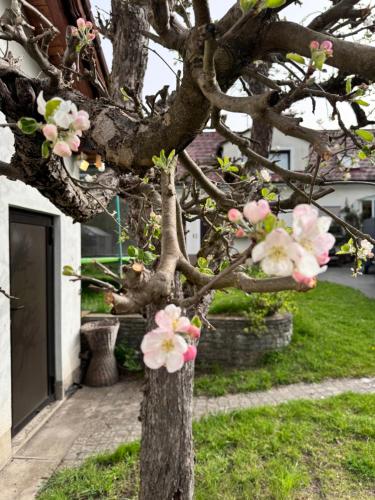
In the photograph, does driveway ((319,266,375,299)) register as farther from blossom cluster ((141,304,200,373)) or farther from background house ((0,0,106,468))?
blossom cluster ((141,304,200,373))

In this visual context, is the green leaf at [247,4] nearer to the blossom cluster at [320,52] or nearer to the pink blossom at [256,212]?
the blossom cluster at [320,52]

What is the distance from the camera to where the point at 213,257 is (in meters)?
2.47

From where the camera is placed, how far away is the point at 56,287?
4844 mm

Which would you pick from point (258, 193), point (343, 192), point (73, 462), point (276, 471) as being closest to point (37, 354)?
point (73, 462)

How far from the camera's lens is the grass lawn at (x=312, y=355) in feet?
16.8

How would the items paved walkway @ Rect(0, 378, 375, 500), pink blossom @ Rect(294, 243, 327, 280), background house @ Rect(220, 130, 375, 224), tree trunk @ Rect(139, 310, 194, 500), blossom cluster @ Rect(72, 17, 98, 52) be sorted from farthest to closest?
background house @ Rect(220, 130, 375, 224)
paved walkway @ Rect(0, 378, 375, 500)
tree trunk @ Rect(139, 310, 194, 500)
blossom cluster @ Rect(72, 17, 98, 52)
pink blossom @ Rect(294, 243, 327, 280)

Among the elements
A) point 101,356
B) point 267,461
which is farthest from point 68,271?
point 101,356

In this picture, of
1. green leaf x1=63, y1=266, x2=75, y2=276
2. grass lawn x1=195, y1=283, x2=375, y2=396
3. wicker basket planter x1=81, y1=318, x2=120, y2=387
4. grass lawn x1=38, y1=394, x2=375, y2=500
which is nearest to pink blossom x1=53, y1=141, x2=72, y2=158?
green leaf x1=63, y1=266, x2=75, y2=276

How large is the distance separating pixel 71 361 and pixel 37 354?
798 mm

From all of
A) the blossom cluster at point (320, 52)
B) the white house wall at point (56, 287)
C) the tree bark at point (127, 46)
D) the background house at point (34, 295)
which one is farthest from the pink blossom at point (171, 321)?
the background house at point (34, 295)

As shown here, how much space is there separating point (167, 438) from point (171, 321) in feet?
6.98

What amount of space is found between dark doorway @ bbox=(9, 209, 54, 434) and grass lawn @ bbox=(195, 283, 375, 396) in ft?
6.21

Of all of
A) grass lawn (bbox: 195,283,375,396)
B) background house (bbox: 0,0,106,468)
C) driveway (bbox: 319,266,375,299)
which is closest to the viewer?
background house (bbox: 0,0,106,468)

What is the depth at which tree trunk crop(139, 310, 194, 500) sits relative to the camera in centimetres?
243
